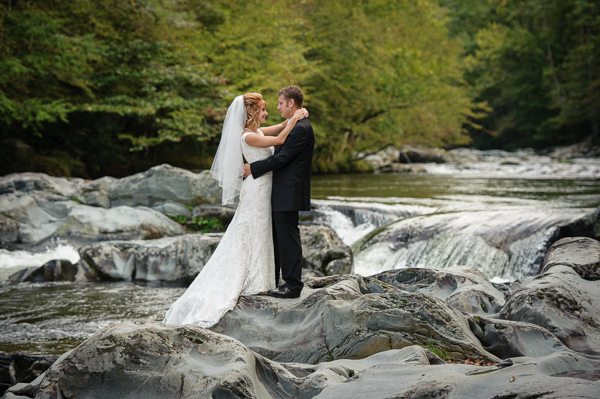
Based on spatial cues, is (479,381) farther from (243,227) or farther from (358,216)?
(358,216)

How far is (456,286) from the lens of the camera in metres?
5.79

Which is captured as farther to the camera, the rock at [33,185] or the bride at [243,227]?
the rock at [33,185]

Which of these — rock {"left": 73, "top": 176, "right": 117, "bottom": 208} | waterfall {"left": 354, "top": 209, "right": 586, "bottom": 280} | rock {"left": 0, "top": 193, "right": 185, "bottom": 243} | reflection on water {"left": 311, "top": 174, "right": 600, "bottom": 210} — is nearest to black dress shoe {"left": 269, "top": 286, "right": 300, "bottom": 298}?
waterfall {"left": 354, "top": 209, "right": 586, "bottom": 280}

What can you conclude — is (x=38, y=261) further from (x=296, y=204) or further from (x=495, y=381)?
(x=495, y=381)

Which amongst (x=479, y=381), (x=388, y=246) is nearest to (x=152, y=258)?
(x=388, y=246)

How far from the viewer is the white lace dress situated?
199 inches

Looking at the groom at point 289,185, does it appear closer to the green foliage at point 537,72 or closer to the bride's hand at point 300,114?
the bride's hand at point 300,114

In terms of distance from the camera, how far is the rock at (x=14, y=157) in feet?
51.8

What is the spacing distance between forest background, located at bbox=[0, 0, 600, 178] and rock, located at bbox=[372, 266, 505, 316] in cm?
1055

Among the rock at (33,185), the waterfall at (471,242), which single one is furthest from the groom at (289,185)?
the rock at (33,185)

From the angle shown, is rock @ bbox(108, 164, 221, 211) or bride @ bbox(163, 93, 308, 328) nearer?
bride @ bbox(163, 93, 308, 328)

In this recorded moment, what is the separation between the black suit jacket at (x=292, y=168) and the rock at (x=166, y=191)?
7.83m

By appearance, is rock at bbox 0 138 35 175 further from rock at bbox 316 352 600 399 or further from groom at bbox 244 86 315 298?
rock at bbox 316 352 600 399

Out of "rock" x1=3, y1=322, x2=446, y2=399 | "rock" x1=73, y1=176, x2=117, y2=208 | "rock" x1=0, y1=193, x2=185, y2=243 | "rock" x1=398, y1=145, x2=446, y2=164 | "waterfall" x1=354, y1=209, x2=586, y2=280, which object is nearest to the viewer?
"rock" x1=3, y1=322, x2=446, y2=399
